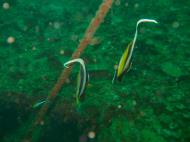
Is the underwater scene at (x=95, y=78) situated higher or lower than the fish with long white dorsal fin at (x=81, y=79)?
lower

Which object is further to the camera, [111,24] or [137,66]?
[111,24]

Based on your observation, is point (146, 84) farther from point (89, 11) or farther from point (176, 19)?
point (89, 11)

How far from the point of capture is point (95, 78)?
5.85 m

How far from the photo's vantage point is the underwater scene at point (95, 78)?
4379 mm

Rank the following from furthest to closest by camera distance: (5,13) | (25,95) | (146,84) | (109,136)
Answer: (5,13), (25,95), (146,84), (109,136)

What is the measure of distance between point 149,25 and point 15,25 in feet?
15.3

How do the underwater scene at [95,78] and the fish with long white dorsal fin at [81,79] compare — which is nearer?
the fish with long white dorsal fin at [81,79]

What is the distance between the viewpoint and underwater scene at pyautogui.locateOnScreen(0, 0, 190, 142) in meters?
4.38

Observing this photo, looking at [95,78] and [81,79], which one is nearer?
[81,79]

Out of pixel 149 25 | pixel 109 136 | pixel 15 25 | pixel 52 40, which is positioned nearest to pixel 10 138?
pixel 109 136

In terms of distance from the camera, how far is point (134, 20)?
27.3 ft

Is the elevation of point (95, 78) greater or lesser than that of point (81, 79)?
lesser

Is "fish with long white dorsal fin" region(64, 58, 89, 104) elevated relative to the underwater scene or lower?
elevated

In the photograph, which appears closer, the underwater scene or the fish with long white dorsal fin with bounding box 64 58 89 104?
the fish with long white dorsal fin with bounding box 64 58 89 104
